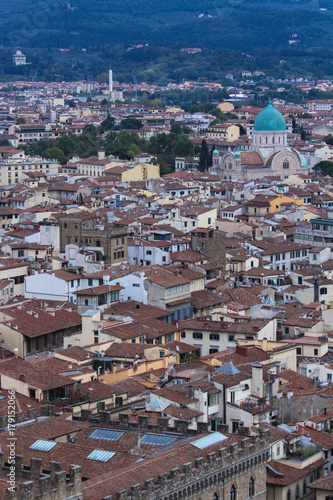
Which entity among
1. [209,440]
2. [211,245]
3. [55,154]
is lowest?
[55,154]

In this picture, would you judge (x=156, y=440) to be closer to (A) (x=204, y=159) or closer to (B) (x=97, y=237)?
(B) (x=97, y=237)

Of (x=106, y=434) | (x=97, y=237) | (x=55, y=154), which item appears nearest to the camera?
(x=106, y=434)

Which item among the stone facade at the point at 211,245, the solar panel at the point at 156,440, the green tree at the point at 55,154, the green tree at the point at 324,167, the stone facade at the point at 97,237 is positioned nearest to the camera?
the solar panel at the point at 156,440

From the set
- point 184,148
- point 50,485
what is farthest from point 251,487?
point 184,148

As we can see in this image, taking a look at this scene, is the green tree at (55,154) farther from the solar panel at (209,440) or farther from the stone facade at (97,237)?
the solar panel at (209,440)

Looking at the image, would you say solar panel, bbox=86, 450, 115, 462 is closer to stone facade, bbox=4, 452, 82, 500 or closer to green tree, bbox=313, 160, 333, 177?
stone facade, bbox=4, 452, 82, 500

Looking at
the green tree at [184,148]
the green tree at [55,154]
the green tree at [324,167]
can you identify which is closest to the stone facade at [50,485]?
the green tree at [324,167]
